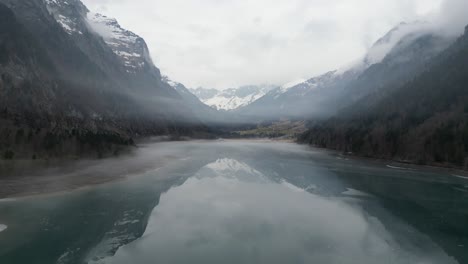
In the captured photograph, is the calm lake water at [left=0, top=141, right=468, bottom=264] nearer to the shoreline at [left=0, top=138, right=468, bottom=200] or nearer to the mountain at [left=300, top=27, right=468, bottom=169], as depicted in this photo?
the shoreline at [left=0, top=138, right=468, bottom=200]

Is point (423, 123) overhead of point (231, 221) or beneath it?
overhead

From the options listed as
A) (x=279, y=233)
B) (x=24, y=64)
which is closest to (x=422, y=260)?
(x=279, y=233)

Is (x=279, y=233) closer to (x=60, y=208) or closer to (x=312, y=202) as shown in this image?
(x=312, y=202)

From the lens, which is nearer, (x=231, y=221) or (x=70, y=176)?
(x=231, y=221)

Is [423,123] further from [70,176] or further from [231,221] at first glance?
[70,176]

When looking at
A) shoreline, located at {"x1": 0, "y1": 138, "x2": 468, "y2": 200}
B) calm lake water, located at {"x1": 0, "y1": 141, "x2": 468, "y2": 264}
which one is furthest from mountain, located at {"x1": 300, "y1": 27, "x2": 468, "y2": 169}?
calm lake water, located at {"x1": 0, "y1": 141, "x2": 468, "y2": 264}

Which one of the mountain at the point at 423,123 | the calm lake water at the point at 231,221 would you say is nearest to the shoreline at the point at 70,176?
the calm lake water at the point at 231,221

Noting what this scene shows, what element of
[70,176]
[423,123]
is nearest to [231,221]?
[70,176]
